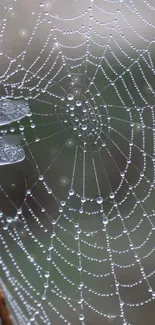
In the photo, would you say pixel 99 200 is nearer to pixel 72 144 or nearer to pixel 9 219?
pixel 72 144

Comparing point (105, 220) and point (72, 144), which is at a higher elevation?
point (72, 144)

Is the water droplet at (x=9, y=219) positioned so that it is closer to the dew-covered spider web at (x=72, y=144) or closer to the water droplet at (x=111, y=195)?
the dew-covered spider web at (x=72, y=144)

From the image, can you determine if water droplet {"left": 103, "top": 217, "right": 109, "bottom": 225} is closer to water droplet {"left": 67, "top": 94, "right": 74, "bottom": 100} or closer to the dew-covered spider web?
the dew-covered spider web

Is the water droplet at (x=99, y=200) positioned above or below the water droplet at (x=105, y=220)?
above

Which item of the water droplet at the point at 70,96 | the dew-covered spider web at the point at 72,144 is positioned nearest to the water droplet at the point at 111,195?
the dew-covered spider web at the point at 72,144

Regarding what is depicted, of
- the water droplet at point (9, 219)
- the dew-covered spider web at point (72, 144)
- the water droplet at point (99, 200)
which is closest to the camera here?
the water droplet at point (9, 219)

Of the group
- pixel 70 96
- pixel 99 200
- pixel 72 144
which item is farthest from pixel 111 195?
pixel 70 96

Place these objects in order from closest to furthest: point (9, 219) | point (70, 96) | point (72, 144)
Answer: point (9, 219), point (70, 96), point (72, 144)

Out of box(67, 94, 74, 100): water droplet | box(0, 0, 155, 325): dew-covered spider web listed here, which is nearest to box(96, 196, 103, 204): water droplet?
box(0, 0, 155, 325): dew-covered spider web

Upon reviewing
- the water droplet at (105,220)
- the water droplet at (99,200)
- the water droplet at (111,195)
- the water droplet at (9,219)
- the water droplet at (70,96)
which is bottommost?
the water droplet at (105,220)
